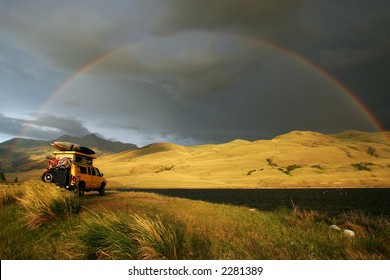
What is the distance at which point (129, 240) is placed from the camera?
8.53 metres

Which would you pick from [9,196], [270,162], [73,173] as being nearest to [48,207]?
[9,196]

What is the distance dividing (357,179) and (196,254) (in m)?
118

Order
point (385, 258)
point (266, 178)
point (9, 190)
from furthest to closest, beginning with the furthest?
point (266, 178), point (9, 190), point (385, 258)

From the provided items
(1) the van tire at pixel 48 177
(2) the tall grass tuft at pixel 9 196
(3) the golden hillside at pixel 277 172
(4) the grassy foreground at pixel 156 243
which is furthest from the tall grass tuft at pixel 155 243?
(3) the golden hillside at pixel 277 172

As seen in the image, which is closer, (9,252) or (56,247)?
(9,252)

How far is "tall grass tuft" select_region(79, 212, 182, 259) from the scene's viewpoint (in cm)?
813

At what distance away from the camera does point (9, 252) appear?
323 inches

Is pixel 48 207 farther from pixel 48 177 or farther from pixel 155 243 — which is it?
pixel 48 177

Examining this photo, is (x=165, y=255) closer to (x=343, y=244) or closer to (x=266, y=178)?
(x=343, y=244)

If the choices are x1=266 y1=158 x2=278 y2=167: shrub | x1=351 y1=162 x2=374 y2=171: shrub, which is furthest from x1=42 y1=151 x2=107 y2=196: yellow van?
x1=266 y1=158 x2=278 y2=167: shrub

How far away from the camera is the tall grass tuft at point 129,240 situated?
26.7 ft

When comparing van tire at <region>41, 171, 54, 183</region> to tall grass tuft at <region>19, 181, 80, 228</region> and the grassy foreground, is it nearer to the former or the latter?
tall grass tuft at <region>19, 181, 80, 228</region>

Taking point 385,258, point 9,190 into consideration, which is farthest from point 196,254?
point 9,190

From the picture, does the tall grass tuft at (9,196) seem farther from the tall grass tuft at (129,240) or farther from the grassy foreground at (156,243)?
the tall grass tuft at (129,240)
